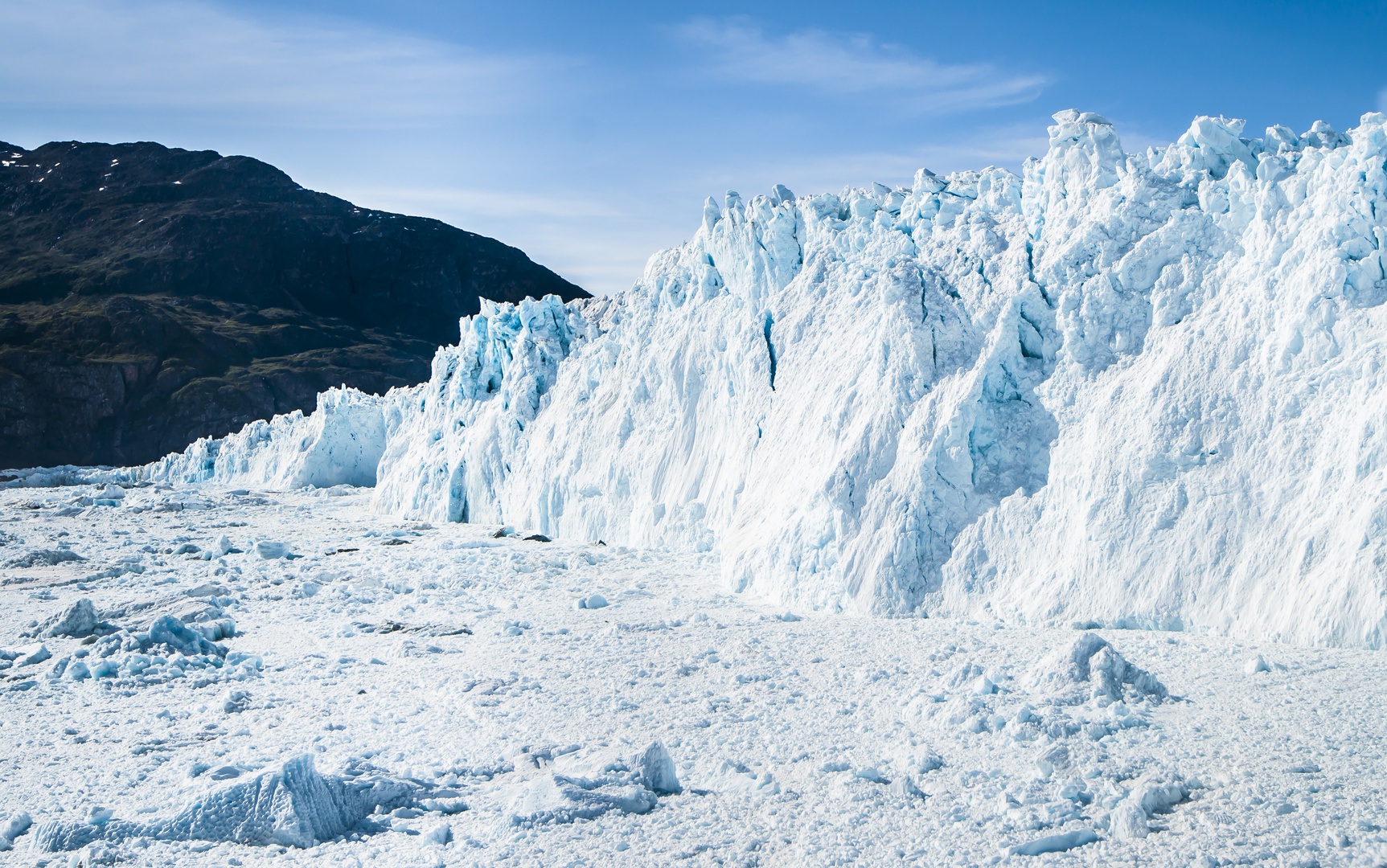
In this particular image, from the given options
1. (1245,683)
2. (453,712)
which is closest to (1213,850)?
(1245,683)

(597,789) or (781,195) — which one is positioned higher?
(781,195)

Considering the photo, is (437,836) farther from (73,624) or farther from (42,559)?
(42,559)

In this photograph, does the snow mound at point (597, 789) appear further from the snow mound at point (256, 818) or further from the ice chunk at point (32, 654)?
the ice chunk at point (32, 654)

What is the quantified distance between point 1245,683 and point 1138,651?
1057 mm

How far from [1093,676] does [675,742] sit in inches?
130

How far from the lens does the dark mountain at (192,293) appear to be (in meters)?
80.3

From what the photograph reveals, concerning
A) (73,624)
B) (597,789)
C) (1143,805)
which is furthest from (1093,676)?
(73,624)

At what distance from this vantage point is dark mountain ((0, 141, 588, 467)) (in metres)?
80.3

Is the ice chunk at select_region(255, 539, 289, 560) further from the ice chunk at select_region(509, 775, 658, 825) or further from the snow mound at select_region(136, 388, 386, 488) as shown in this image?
the snow mound at select_region(136, 388, 386, 488)

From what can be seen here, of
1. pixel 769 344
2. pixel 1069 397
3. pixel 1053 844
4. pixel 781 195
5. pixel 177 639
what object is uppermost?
pixel 781 195

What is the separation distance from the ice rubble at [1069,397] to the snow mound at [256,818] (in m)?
6.43

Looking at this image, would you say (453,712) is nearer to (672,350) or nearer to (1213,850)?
(1213,850)

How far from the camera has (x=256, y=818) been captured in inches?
210

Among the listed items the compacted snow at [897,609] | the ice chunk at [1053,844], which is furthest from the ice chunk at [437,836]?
the ice chunk at [1053,844]
